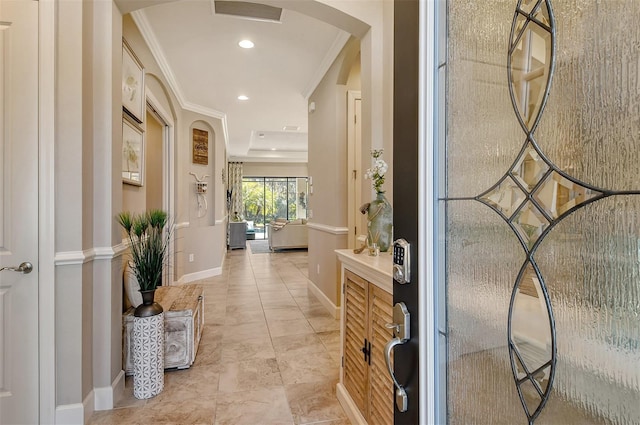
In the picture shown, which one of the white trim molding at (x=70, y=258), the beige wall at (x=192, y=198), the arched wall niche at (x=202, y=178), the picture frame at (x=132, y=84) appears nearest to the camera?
the white trim molding at (x=70, y=258)

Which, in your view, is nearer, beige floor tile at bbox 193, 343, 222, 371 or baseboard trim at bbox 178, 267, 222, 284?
beige floor tile at bbox 193, 343, 222, 371

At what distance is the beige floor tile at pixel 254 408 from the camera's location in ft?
6.06

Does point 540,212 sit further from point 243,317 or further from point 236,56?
point 236,56

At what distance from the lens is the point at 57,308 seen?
5.65 feet

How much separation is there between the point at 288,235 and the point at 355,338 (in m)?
6.97

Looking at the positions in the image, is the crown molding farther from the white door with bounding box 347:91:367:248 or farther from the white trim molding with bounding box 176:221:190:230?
the white door with bounding box 347:91:367:248

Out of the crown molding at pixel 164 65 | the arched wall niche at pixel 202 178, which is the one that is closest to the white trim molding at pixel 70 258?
the crown molding at pixel 164 65

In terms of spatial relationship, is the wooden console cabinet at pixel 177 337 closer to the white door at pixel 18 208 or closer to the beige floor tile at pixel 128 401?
the beige floor tile at pixel 128 401

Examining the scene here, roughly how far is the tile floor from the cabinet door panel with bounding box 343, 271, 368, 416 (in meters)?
0.23

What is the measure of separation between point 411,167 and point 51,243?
73.4 inches

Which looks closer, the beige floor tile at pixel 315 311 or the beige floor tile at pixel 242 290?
the beige floor tile at pixel 315 311

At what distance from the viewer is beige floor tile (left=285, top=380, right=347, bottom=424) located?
187 cm

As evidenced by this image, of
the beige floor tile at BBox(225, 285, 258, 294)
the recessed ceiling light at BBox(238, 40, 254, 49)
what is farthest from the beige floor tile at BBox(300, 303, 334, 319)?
the recessed ceiling light at BBox(238, 40, 254, 49)

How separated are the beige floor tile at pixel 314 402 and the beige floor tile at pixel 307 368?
0.07 m
